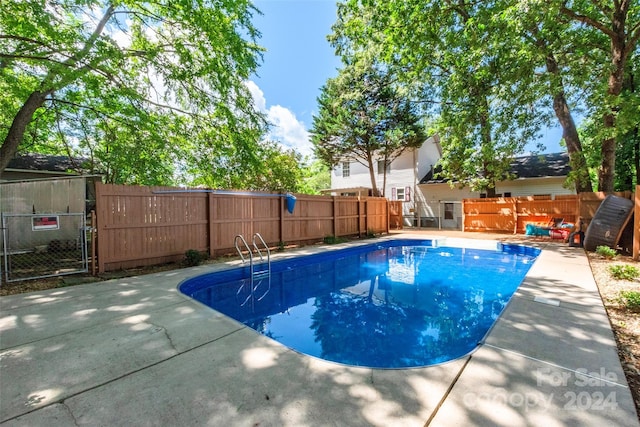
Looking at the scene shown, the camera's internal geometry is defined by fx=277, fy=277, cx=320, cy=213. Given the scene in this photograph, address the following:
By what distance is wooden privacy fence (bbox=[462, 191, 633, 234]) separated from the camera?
12.7 m

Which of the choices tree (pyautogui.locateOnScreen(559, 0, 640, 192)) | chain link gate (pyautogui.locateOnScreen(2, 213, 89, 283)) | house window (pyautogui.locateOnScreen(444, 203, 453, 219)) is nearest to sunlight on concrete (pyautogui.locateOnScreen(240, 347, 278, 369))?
chain link gate (pyautogui.locateOnScreen(2, 213, 89, 283))

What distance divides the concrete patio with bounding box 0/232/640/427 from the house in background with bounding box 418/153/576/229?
15405 mm

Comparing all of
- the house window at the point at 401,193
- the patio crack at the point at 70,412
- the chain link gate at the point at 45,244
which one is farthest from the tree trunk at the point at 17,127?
the house window at the point at 401,193

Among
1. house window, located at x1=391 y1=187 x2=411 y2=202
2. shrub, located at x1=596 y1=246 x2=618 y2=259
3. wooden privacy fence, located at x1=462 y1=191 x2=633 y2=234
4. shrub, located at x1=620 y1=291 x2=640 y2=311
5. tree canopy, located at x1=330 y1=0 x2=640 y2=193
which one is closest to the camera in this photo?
shrub, located at x1=620 y1=291 x2=640 y2=311

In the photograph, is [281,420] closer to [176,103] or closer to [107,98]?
[107,98]

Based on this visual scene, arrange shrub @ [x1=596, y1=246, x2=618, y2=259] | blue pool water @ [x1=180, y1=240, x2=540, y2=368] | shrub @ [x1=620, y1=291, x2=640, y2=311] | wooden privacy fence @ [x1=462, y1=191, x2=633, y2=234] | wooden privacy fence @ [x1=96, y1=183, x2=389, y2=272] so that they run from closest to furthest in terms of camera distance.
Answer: blue pool water @ [x1=180, y1=240, x2=540, y2=368] < shrub @ [x1=620, y1=291, x2=640, y2=311] < wooden privacy fence @ [x1=96, y1=183, x2=389, y2=272] < shrub @ [x1=596, y1=246, x2=618, y2=259] < wooden privacy fence @ [x1=462, y1=191, x2=633, y2=234]

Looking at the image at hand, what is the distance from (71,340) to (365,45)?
11.9 m

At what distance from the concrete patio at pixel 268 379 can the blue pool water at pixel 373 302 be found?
30.5 inches

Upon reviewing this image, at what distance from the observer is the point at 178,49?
7.42 metres

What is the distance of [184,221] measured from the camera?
7.38 meters

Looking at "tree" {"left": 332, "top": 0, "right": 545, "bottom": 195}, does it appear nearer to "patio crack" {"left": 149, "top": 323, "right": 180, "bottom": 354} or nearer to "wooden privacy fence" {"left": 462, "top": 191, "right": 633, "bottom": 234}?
"wooden privacy fence" {"left": 462, "top": 191, "right": 633, "bottom": 234}

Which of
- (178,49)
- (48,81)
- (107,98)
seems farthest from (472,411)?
(107,98)

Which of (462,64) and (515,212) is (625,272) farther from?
(515,212)

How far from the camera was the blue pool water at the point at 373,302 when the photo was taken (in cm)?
355
